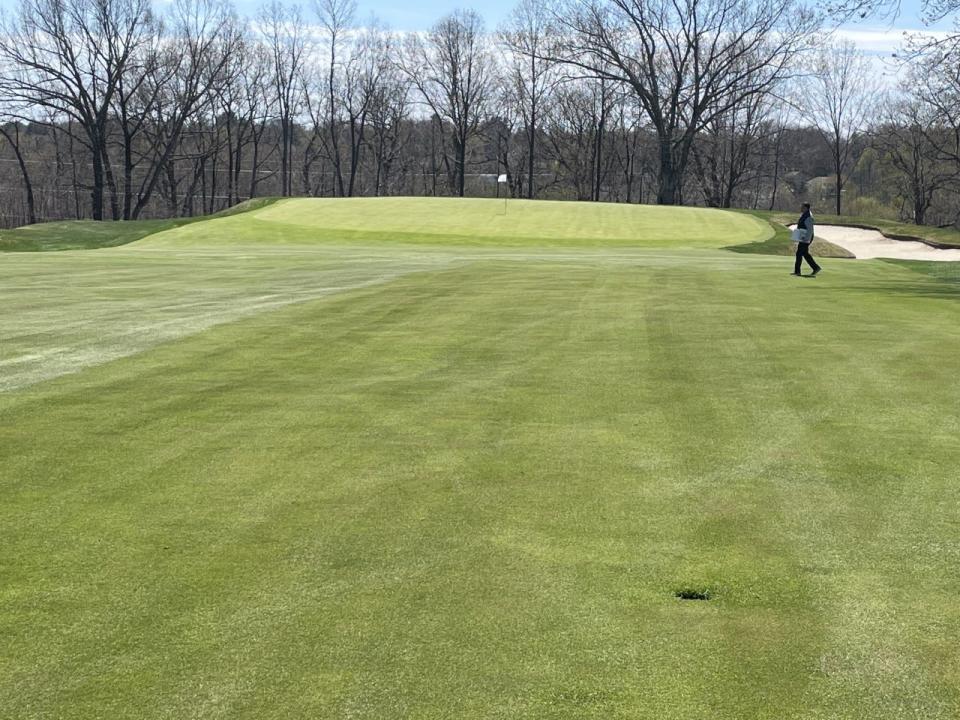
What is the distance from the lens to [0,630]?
15.4 ft

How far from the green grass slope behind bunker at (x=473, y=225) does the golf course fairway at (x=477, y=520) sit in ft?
114

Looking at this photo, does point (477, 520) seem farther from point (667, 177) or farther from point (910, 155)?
point (910, 155)

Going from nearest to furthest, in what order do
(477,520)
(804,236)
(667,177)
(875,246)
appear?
(477,520), (804,236), (875,246), (667,177)

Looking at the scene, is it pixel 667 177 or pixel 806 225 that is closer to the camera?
pixel 806 225

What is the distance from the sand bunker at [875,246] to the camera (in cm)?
4606

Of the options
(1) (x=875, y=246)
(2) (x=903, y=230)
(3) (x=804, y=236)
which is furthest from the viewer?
(2) (x=903, y=230)

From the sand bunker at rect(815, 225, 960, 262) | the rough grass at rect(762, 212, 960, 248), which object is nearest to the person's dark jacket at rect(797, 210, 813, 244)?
the sand bunker at rect(815, 225, 960, 262)

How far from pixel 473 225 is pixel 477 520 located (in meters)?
47.9

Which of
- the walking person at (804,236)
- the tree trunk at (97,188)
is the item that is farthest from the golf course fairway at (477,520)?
the tree trunk at (97,188)

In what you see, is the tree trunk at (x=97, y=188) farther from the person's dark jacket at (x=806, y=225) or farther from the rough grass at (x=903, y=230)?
the person's dark jacket at (x=806, y=225)

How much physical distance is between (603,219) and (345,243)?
17.1 metres

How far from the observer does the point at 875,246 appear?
50.1m

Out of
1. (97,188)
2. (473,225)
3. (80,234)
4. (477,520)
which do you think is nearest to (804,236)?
(477,520)

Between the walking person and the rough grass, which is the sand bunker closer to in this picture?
the rough grass
